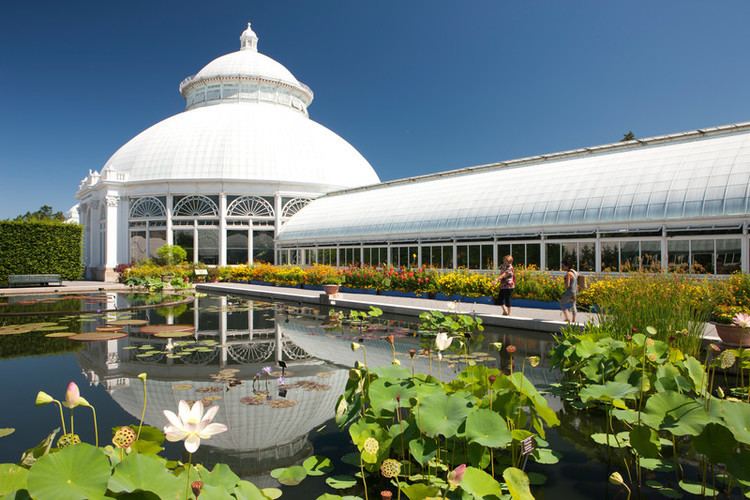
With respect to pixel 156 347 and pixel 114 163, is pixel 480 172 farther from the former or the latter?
pixel 114 163

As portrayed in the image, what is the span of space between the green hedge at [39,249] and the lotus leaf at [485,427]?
3780cm

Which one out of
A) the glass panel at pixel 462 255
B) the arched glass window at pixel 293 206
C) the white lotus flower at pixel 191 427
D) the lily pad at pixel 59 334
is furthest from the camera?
the arched glass window at pixel 293 206

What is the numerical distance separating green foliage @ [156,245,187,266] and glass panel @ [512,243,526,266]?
27.1 metres

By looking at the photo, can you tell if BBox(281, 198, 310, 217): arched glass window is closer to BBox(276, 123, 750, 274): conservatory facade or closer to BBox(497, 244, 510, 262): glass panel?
BBox(276, 123, 750, 274): conservatory facade

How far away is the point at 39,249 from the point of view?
34.3m

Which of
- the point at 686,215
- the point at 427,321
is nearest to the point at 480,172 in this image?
the point at 686,215

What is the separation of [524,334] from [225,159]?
35.6 metres

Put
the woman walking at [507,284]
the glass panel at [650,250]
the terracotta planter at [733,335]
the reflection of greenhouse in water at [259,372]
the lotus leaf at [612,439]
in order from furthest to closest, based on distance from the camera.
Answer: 1. the glass panel at [650,250]
2. the woman walking at [507,284]
3. the terracotta planter at [733,335]
4. the reflection of greenhouse in water at [259,372]
5. the lotus leaf at [612,439]

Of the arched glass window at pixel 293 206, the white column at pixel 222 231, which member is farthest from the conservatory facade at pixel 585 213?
the white column at pixel 222 231

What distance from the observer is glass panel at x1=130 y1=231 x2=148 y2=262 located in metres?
41.8

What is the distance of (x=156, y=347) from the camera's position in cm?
1037

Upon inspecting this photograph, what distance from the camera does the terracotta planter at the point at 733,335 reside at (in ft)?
28.0

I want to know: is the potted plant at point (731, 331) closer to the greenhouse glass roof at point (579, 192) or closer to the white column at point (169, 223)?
the greenhouse glass roof at point (579, 192)

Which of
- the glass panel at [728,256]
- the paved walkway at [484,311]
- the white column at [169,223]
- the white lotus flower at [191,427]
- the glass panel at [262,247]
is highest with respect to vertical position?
the white column at [169,223]
